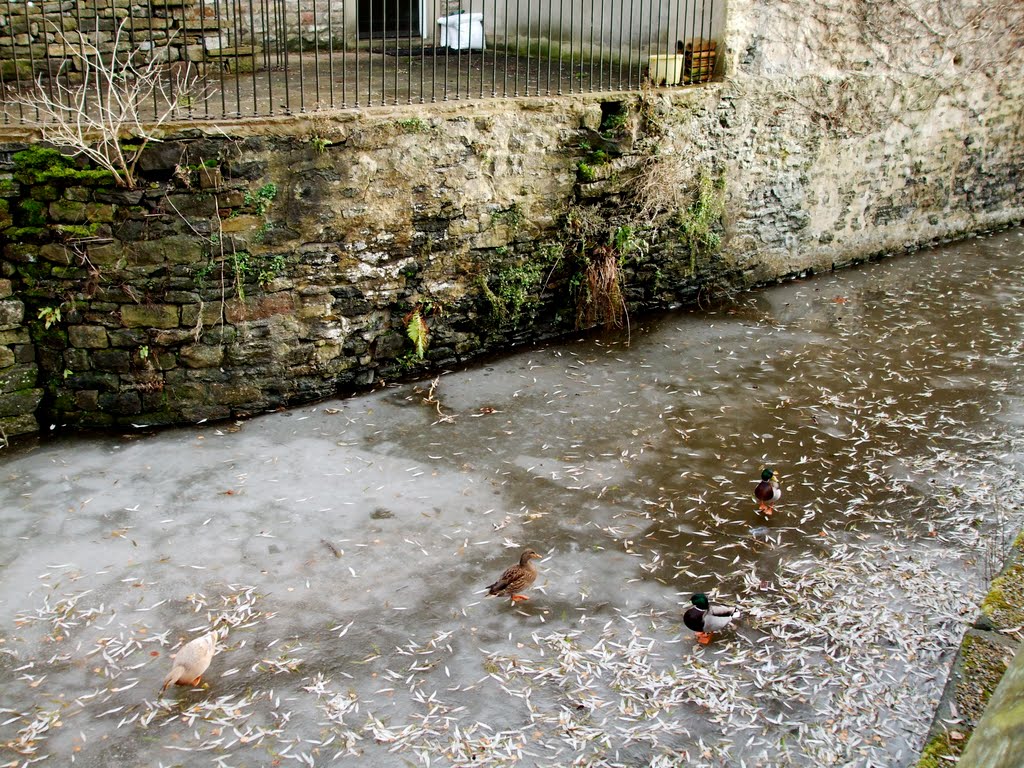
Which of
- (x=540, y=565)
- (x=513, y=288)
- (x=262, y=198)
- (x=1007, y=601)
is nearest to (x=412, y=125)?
(x=262, y=198)

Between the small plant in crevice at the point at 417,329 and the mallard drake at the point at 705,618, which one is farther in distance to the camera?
the small plant in crevice at the point at 417,329

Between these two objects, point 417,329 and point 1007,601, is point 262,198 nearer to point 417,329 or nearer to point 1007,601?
point 417,329

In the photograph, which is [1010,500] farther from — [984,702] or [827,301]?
[827,301]

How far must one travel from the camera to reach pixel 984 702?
11.3 ft

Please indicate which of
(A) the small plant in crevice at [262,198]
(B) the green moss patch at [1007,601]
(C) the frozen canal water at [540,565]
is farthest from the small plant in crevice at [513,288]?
(B) the green moss patch at [1007,601]

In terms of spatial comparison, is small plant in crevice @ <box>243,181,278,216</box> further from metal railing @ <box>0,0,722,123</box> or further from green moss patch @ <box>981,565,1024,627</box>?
green moss patch @ <box>981,565,1024,627</box>

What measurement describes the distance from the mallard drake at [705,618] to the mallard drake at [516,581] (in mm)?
913

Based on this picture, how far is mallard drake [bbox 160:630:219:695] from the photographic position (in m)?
4.57

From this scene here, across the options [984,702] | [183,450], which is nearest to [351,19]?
[183,450]

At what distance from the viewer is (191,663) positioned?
4586mm

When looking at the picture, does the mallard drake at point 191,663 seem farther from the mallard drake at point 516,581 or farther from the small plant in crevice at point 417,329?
the small plant in crevice at point 417,329

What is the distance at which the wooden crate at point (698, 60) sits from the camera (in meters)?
9.86

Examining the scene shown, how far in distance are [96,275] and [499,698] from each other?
4.50 meters

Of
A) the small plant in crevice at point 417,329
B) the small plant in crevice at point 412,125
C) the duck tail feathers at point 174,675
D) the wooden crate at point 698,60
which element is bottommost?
the duck tail feathers at point 174,675
